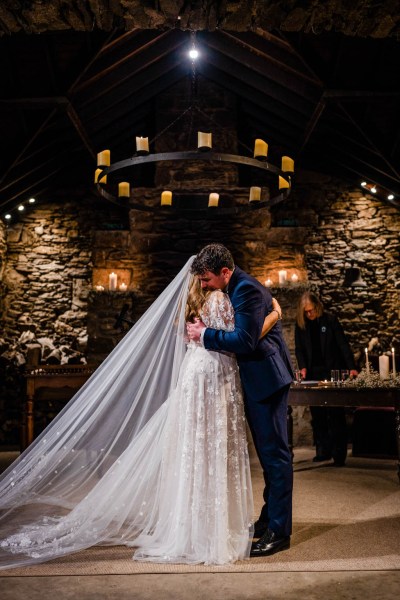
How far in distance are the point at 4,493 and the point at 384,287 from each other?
7.46 meters

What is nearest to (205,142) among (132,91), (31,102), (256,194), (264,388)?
(256,194)

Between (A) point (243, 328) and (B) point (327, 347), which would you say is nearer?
(A) point (243, 328)

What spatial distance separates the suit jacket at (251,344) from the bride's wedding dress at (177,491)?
10 centimetres

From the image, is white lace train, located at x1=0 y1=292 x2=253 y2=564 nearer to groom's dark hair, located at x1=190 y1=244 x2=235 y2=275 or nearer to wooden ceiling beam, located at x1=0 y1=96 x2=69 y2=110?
groom's dark hair, located at x1=190 y1=244 x2=235 y2=275

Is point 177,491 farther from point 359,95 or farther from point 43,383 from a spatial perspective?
point 359,95

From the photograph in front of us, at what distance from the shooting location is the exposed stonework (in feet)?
8.86

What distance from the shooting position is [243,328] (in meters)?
2.75

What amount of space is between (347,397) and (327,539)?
4.83 ft

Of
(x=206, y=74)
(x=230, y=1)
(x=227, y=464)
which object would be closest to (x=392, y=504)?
(x=227, y=464)

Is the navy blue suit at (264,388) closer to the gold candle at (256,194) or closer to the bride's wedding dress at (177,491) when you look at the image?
the bride's wedding dress at (177,491)

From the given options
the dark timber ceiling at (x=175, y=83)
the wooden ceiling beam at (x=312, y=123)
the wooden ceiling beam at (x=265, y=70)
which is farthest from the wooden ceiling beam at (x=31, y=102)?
the wooden ceiling beam at (x=312, y=123)

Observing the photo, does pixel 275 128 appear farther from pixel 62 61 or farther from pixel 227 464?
pixel 227 464

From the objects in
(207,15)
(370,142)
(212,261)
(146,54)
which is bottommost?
(212,261)

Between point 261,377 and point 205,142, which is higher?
point 205,142
